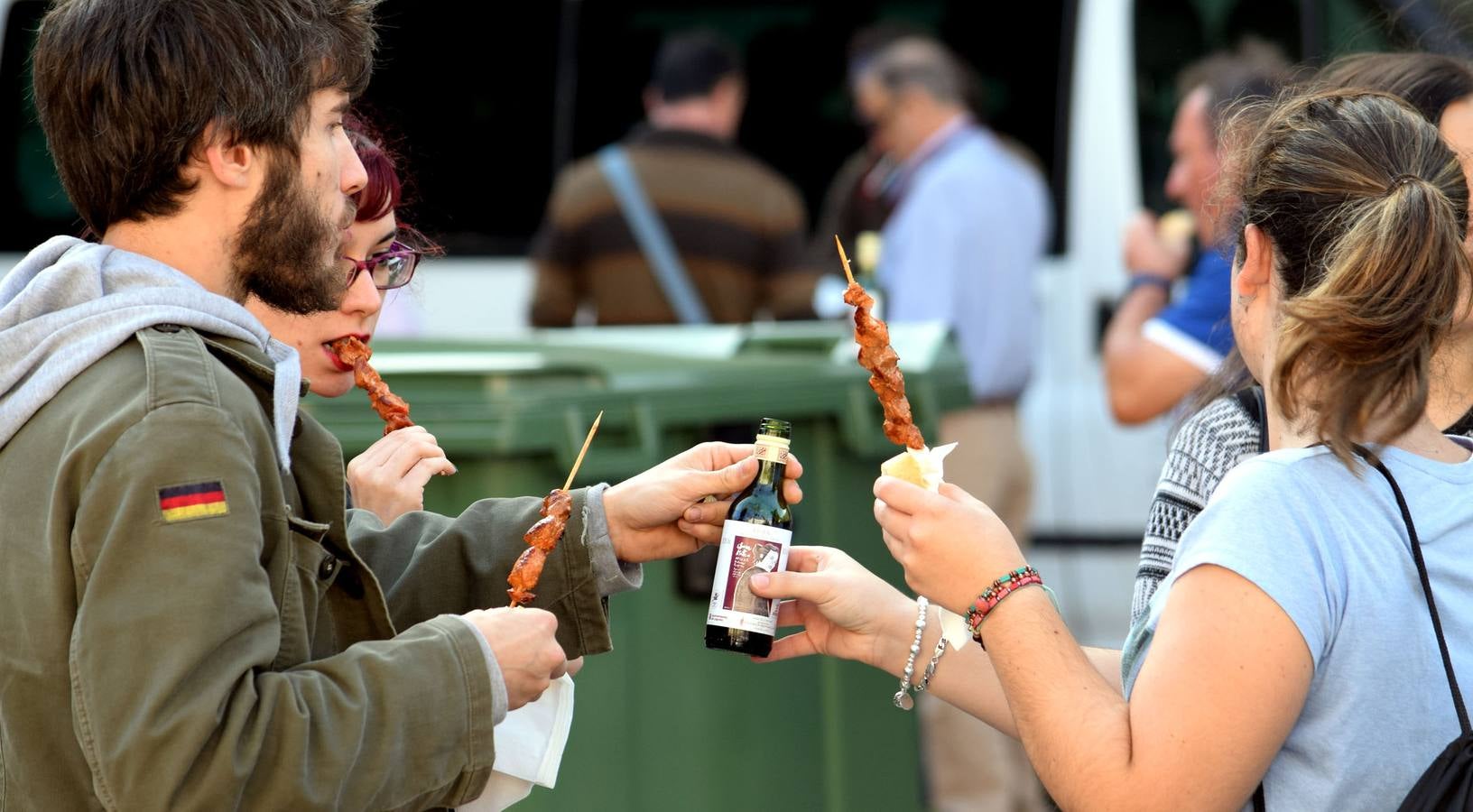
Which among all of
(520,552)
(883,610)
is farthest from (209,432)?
(883,610)

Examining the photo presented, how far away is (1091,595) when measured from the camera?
264 inches

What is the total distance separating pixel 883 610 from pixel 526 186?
474cm

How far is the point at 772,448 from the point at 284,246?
2.30ft

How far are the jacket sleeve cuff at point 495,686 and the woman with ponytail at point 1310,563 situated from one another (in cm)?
55

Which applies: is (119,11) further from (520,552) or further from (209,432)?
(520,552)

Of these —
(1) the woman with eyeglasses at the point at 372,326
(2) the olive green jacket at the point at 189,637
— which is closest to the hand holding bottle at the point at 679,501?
(1) the woman with eyeglasses at the point at 372,326

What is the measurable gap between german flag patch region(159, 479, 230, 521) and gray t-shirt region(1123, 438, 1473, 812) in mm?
1065

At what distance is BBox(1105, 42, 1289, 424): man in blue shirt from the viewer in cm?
443

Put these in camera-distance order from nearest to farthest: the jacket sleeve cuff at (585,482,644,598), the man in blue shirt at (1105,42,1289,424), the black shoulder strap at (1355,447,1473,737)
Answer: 1. the black shoulder strap at (1355,447,1473,737)
2. the jacket sleeve cuff at (585,482,644,598)
3. the man in blue shirt at (1105,42,1289,424)

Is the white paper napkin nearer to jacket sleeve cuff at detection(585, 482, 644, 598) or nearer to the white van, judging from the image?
jacket sleeve cuff at detection(585, 482, 644, 598)

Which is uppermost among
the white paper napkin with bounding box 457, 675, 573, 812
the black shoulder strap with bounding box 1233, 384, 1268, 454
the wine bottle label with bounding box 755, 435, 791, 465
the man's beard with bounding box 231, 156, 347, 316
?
the man's beard with bounding box 231, 156, 347, 316

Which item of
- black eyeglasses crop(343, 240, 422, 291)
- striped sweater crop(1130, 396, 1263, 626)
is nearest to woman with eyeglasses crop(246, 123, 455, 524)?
black eyeglasses crop(343, 240, 422, 291)

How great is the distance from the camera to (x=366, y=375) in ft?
8.65

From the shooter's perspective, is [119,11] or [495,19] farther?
[495,19]
